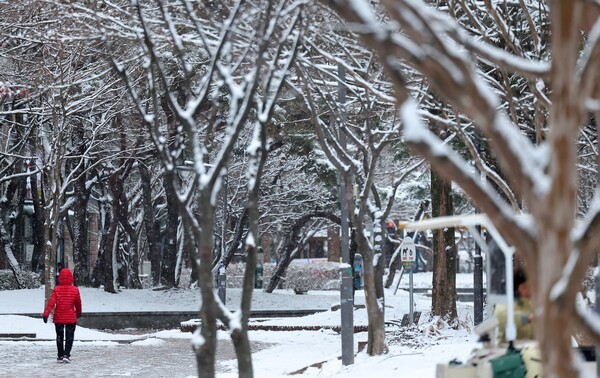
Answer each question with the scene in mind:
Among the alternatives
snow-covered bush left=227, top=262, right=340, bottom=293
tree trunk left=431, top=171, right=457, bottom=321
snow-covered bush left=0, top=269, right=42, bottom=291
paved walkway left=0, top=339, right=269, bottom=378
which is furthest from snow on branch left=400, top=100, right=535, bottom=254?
snow-covered bush left=227, top=262, right=340, bottom=293

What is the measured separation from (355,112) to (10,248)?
18.6 meters

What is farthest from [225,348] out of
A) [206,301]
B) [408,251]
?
[206,301]

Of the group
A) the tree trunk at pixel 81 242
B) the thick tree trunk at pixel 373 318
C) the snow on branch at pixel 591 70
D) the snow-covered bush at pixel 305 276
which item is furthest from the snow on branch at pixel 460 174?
the snow-covered bush at pixel 305 276

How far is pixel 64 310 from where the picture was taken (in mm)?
19359

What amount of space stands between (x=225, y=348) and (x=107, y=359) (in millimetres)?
3660

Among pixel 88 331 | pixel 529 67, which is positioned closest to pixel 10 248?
pixel 88 331

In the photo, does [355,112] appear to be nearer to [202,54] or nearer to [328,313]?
[202,54]

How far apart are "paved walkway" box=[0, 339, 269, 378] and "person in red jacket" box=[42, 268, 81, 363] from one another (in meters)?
0.37

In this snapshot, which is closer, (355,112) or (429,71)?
(429,71)

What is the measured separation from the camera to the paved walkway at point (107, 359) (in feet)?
58.8

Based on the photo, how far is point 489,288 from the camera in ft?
29.7

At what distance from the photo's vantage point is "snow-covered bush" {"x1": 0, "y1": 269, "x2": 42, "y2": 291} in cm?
3631

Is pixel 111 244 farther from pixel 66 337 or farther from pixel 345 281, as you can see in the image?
pixel 345 281

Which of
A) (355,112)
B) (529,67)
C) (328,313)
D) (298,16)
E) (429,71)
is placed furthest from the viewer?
(328,313)
